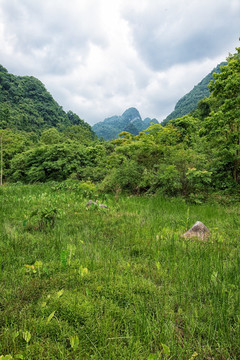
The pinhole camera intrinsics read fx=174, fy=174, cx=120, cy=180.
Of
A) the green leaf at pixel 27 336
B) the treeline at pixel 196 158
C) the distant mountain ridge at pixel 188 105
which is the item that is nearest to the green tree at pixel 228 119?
the treeline at pixel 196 158

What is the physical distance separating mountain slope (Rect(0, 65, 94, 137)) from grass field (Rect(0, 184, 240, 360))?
57.4 meters

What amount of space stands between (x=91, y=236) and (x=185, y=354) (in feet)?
8.45

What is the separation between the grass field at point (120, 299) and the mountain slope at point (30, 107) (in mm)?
57433

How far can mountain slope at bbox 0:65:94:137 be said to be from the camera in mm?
57500

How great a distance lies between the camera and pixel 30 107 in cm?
7256

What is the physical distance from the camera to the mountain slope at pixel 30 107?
57.5 m

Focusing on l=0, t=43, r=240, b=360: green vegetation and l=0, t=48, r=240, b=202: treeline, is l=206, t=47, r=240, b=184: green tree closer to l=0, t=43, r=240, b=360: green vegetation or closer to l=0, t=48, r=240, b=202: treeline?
l=0, t=48, r=240, b=202: treeline

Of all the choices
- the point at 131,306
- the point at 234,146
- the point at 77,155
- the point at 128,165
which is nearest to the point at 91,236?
the point at 131,306

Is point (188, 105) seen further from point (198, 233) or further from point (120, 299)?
point (120, 299)

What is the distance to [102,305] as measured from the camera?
5.47 ft

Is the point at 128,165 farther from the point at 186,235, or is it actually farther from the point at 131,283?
the point at 131,283

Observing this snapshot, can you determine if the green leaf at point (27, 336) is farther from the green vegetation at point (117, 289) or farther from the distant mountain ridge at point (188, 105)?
the distant mountain ridge at point (188, 105)

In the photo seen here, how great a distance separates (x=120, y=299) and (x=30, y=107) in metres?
86.0

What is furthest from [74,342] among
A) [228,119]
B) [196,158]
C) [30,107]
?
[30,107]
